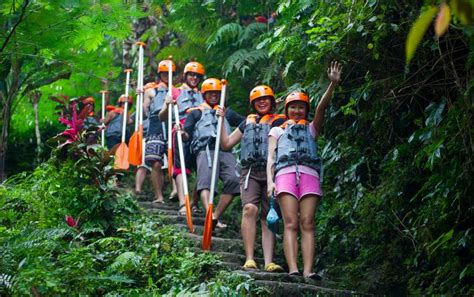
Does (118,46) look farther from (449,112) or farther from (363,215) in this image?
(449,112)

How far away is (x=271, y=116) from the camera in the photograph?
9.20 m

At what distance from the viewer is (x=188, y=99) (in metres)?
11.5

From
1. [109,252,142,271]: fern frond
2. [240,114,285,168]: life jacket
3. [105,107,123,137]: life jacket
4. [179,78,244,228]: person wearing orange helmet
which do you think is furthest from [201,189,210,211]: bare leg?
[105,107,123,137]: life jacket

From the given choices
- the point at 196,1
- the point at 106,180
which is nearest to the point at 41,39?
the point at 106,180

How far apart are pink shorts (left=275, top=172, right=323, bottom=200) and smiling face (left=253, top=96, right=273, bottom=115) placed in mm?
1140

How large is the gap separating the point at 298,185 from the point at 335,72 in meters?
1.24

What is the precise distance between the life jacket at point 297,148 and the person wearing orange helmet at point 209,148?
1.89 metres

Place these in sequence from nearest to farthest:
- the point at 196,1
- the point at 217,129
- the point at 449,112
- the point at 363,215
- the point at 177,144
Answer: the point at 449,112, the point at 363,215, the point at 217,129, the point at 177,144, the point at 196,1

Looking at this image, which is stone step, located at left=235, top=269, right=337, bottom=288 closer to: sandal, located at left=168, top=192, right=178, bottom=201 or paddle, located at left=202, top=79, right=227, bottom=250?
paddle, located at left=202, top=79, right=227, bottom=250

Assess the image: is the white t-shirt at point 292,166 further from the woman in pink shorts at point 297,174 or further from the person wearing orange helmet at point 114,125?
the person wearing orange helmet at point 114,125

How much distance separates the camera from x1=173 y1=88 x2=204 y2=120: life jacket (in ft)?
37.7

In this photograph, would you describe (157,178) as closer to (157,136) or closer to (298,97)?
(157,136)

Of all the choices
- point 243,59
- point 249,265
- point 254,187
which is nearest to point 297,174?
point 254,187

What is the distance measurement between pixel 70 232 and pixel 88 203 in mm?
835
